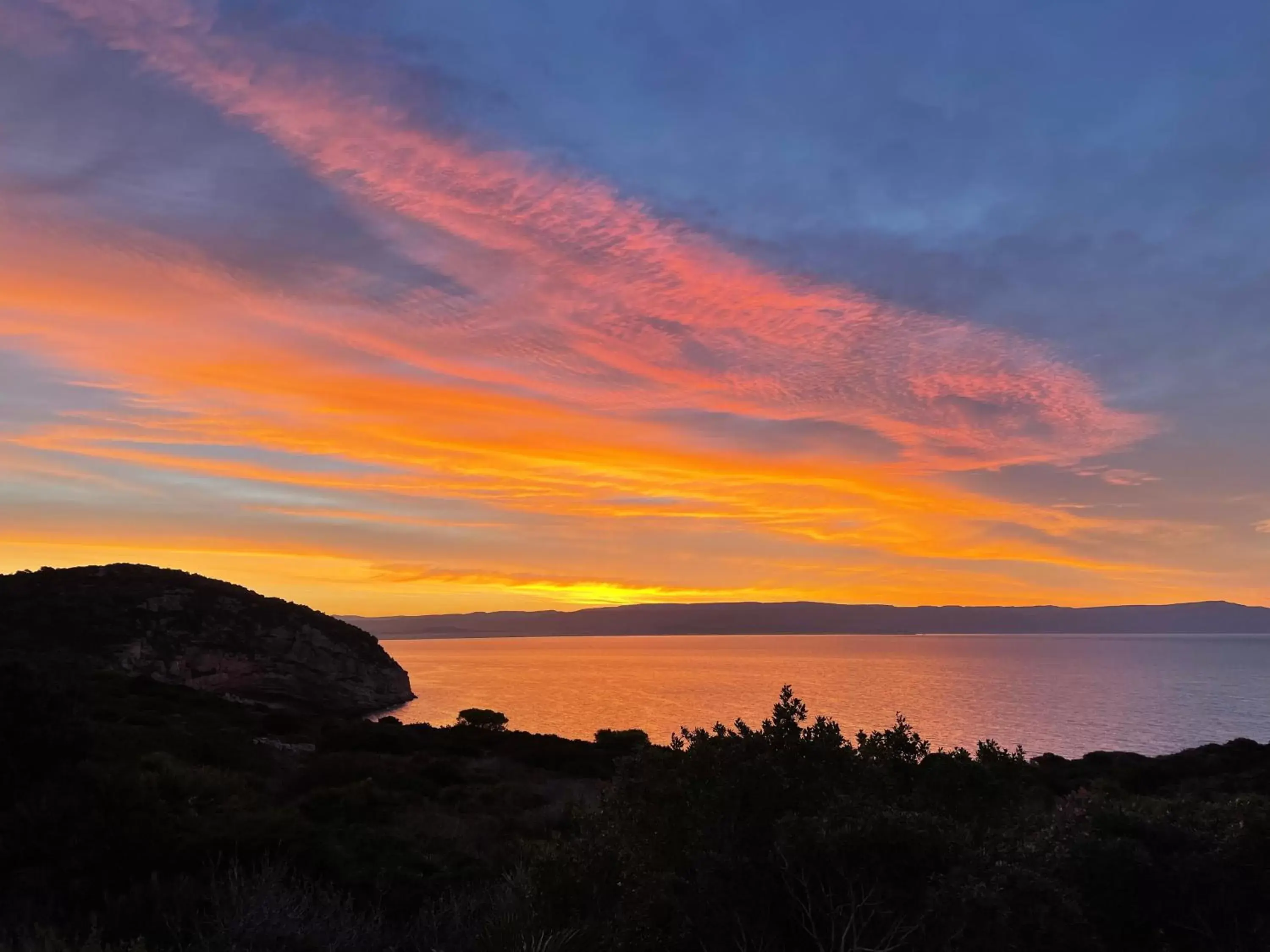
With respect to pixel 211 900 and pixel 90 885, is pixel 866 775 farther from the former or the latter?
pixel 90 885

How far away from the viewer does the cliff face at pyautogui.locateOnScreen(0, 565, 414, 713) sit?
5719 cm

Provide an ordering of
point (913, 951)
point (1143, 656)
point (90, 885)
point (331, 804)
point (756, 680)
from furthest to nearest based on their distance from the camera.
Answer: point (1143, 656) < point (756, 680) < point (331, 804) < point (90, 885) < point (913, 951)

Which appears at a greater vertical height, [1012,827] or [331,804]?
[1012,827]

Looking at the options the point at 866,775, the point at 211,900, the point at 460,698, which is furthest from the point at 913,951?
the point at 460,698

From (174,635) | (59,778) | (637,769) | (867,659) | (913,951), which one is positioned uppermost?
(637,769)

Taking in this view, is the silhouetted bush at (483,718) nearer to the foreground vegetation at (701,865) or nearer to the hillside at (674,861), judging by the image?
the hillside at (674,861)

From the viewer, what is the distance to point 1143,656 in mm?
173000

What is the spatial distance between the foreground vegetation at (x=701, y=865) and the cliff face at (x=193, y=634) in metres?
49.8

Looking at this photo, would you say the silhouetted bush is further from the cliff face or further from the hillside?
the hillside

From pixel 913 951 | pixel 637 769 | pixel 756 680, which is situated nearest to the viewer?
pixel 913 951

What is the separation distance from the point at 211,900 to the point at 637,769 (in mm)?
4630

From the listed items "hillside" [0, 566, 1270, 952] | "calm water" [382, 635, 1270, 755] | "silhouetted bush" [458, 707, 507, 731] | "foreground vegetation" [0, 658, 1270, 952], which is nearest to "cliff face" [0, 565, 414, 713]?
"calm water" [382, 635, 1270, 755]

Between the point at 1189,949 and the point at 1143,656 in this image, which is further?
the point at 1143,656

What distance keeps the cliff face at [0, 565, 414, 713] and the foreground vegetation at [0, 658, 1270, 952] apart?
164ft
